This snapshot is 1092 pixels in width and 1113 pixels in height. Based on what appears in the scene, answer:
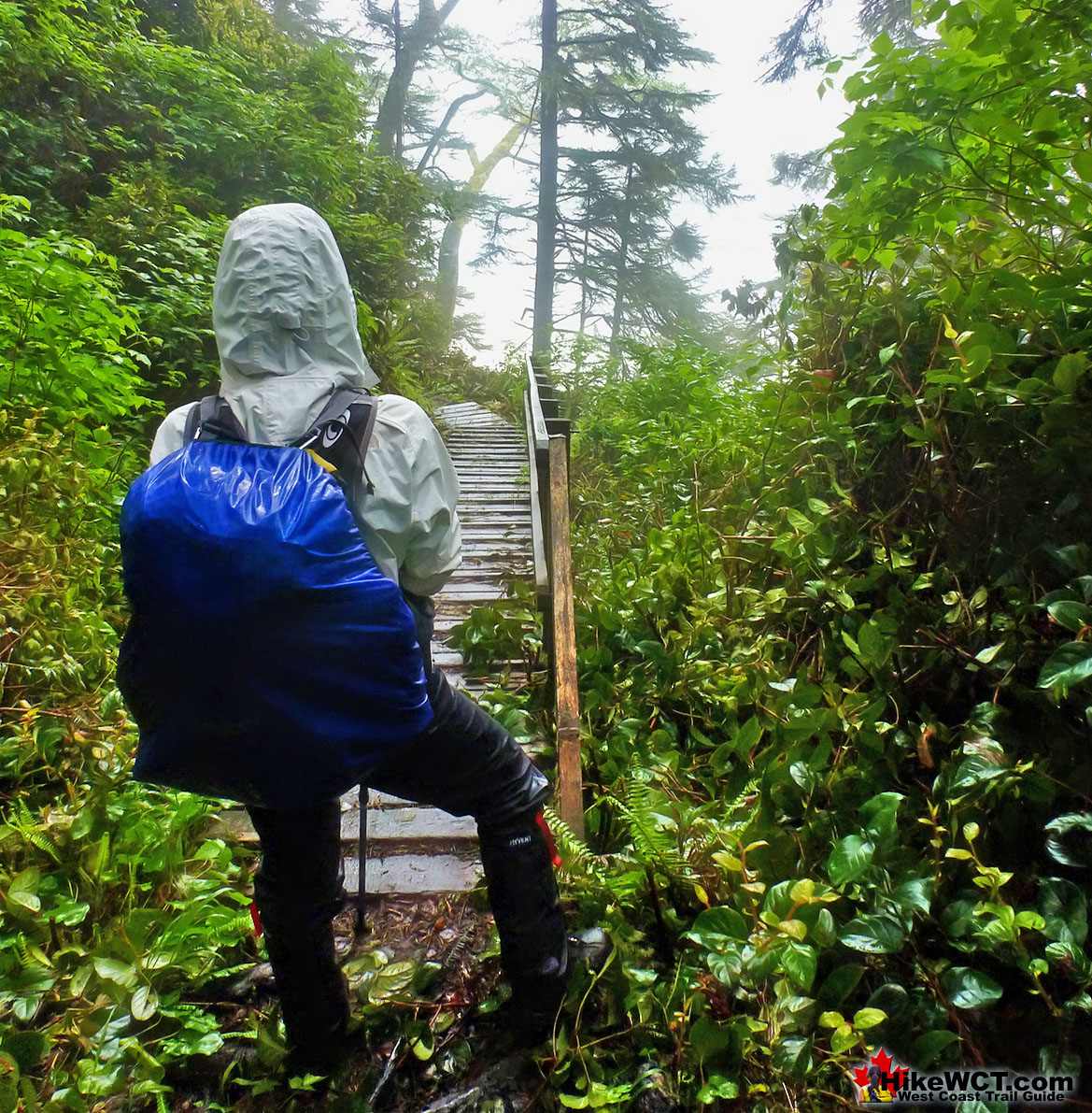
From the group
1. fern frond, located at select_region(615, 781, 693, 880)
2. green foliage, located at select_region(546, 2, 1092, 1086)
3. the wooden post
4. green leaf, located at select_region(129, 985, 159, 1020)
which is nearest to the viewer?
green foliage, located at select_region(546, 2, 1092, 1086)

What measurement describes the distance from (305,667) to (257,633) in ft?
0.33

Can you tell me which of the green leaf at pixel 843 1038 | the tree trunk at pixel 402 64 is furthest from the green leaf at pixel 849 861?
the tree trunk at pixel 402 64

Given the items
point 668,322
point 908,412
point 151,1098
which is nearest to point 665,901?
point 151,1098

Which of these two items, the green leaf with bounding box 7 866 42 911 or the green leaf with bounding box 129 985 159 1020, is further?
the green leaf with bounding box 7 866 42 911

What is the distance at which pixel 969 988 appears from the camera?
138 cm

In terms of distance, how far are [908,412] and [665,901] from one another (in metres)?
1.89

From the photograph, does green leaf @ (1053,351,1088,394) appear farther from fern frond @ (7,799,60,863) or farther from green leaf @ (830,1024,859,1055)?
fern frond @ (7,799,60,863)

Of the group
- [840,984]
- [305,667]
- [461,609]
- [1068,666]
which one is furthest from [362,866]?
[461,609]

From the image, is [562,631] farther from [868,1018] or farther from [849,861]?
[868,1018]

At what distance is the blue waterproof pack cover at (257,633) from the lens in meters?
1.10

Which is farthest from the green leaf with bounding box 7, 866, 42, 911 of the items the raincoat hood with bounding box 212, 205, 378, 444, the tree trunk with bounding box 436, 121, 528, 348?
the tree trunk with bounding box 436, 121, 528, 348

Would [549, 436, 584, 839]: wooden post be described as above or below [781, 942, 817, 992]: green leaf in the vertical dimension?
above

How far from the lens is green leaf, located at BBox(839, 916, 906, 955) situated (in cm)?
142

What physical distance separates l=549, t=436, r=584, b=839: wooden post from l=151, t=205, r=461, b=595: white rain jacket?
136 cm
